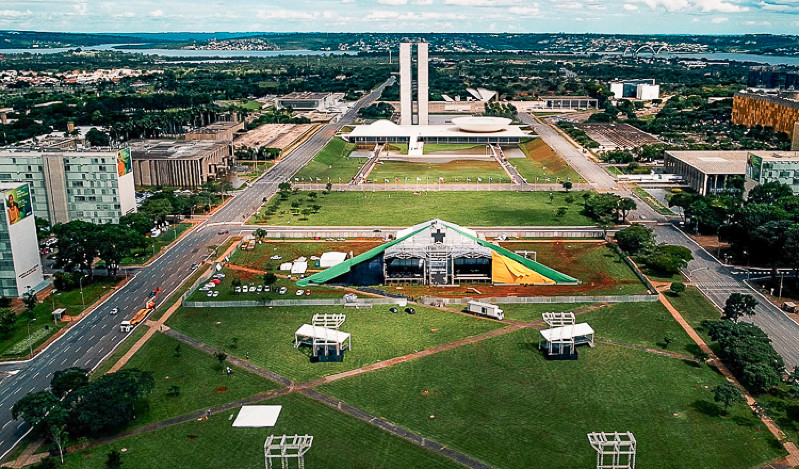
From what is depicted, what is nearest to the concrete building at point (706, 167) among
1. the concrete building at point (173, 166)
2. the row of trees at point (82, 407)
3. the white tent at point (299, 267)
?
the white tent at point (299, 267)

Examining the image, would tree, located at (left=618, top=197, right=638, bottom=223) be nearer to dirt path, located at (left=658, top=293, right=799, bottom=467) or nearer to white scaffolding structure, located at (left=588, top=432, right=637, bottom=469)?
dirt path, located at (left=658, top=293, right=799, bottom=467)

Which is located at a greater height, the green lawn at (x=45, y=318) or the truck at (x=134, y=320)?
Result: the truck at (x=134, y=320)

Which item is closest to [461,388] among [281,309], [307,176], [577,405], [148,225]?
[577,405]

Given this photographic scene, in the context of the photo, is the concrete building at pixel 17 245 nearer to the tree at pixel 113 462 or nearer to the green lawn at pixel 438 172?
the tree at pixel 113 462

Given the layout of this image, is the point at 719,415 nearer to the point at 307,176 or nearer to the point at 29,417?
the point at 29,417

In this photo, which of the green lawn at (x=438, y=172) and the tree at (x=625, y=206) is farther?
the green lawn at (x=438, y=172)

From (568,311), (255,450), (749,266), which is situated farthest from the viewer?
(749,266)

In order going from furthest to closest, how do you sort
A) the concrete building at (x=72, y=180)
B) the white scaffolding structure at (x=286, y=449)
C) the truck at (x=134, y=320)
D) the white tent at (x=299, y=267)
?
the concrete building at (x=72, y=180) → the white tent at (x=299, y=267) → the truck at (x=134, y=320) → the white scaffolding structure at (x=286, y=449)
